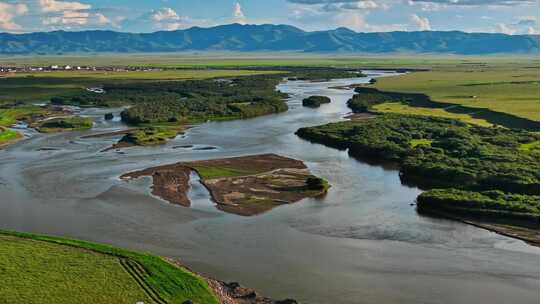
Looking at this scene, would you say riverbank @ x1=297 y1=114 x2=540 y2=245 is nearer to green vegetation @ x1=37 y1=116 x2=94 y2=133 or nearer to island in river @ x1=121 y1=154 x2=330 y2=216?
island in river @ x1=121 y1=154 x2=330 y2=216

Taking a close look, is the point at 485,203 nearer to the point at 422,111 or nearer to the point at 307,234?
the point at 307,234

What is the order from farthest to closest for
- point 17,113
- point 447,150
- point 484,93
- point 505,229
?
point 484,93
point 17,113
point 447,150
point 505,229

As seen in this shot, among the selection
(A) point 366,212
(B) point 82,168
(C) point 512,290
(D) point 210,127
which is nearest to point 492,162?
(A) point 366,212

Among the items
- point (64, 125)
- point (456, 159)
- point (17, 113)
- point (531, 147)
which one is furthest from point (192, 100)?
point (456, 159)

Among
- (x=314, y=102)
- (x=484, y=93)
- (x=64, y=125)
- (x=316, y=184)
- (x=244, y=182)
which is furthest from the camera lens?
(x=484, y=93)

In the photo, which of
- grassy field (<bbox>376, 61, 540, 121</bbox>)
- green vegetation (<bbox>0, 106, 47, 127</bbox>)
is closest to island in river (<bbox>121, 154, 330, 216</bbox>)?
grassy field (<bbox>376, 61, 540, 121</bbox>)

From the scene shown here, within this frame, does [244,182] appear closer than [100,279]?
No
